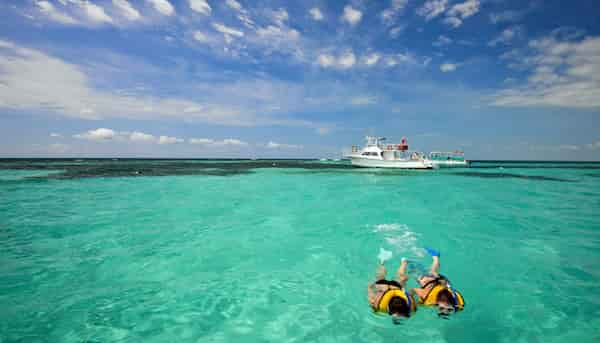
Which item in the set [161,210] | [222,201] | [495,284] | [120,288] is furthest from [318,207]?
[120,288]

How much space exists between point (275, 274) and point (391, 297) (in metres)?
3.55

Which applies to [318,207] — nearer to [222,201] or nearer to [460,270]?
[222,201]

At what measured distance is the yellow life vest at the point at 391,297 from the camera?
500cm

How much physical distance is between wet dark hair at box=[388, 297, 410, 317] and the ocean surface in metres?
0.34

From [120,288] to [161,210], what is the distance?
10113 millimetres

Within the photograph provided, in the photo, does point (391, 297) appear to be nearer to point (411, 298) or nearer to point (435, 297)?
point (411, 298)

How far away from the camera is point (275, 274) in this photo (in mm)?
7539

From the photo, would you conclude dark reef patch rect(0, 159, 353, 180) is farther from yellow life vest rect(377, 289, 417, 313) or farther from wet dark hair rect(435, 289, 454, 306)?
wet dark hair rect(435, 289, 454, 306)

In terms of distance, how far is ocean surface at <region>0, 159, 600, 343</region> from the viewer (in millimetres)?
5059

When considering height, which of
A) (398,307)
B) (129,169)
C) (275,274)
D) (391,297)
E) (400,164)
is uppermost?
(400,164)

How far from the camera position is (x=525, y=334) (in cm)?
500

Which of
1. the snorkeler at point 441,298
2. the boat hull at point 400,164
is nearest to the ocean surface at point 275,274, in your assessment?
the snorkeler at point 441,298

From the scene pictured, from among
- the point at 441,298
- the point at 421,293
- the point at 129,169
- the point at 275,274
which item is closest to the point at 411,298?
the point at 421,293

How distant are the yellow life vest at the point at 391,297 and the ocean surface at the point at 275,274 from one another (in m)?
0.33
